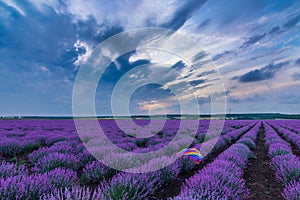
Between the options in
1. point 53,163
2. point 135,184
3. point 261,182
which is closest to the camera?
point 135,184

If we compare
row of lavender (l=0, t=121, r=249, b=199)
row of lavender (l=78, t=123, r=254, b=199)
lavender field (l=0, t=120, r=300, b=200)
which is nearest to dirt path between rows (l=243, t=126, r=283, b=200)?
lavender field (l=0, t=120, r=300, b=200)

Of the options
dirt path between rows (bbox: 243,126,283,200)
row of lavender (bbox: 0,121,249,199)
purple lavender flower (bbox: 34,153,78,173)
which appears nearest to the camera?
row of lavender (bbox: 0,121,249,199)

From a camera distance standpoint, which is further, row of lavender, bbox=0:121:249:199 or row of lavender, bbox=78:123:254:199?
row of lavender, bbox=78:123:254:199

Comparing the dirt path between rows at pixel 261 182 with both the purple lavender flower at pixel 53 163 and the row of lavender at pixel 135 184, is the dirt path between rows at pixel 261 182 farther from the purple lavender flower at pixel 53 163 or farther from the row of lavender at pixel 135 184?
the purple lavender flower at pixel 53 163

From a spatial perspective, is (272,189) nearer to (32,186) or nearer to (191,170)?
(191,170)

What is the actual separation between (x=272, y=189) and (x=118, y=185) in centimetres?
365

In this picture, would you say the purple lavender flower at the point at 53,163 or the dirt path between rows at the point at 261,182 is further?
the purple lavender flower at the point at 53,163

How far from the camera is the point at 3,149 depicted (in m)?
6.69

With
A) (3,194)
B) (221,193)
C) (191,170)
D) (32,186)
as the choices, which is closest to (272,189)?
(191,170)

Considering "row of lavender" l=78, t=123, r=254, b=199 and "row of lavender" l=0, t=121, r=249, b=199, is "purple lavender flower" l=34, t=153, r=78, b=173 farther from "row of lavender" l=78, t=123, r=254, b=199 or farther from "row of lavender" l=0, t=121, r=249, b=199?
"row of lavender" l=78, t=123, r=254, b=199

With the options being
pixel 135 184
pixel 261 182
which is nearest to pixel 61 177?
pixel 135 184

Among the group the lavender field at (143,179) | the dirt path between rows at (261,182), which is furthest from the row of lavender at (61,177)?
the dirt path between rows at (261,182)

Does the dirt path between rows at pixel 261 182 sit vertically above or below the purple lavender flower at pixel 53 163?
below

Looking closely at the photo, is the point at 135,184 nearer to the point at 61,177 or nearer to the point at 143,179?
the point at 143,179
